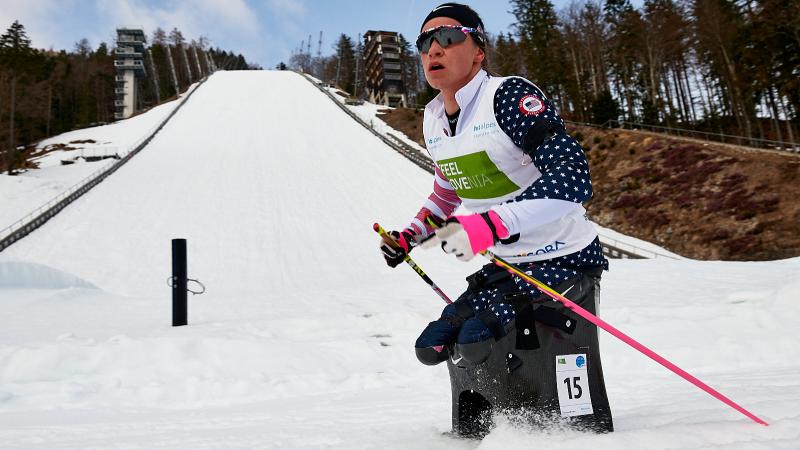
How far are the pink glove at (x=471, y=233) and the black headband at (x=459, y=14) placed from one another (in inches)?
44.1

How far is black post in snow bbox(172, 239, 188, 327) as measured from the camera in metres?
8.24

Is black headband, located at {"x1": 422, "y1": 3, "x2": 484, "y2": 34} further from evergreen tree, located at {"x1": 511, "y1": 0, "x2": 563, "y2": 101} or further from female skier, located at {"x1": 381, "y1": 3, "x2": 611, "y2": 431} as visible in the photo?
evergreen tree, located at {"x1": 511, "y1": 0, "x2": 563, "y2": 101}

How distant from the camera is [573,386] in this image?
2.25m

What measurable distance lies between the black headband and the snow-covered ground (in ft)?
82.3

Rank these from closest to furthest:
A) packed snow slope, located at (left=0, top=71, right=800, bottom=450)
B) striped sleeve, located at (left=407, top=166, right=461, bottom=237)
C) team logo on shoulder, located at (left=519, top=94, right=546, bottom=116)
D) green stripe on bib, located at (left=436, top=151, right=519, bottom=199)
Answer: team logo on shoulder, located at (left=519, top=94, right=546, bottom=116), green stripe on bib, located at (left=436, top=151, right=519, bottom=199), striped sleeve, located at (left=407, top=166, right=461, bottom=237), packed snow slope, located at (left=0, top=71, right=800, bottom=450)

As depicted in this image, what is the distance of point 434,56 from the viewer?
8.24 ft

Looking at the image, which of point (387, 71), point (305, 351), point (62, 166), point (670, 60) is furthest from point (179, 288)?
point (387, 71)

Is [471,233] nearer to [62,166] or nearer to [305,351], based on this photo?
[305,351]

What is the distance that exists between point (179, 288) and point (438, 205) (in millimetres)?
6528

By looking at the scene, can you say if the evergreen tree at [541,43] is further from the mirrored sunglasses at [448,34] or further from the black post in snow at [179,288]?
the mirrored sunglasses at [448,34]

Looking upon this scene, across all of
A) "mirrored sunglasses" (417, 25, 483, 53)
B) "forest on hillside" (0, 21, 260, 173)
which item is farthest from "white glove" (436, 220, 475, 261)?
"forest on hillside" (0, 21, 260, 173)

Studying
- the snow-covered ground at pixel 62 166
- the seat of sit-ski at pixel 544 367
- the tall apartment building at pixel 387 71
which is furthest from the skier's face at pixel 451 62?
the tall apartment building at pixel 387 71

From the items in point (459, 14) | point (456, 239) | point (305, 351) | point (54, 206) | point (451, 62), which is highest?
point (54, 206)

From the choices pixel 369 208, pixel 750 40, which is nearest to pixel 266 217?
pixel 369 208
